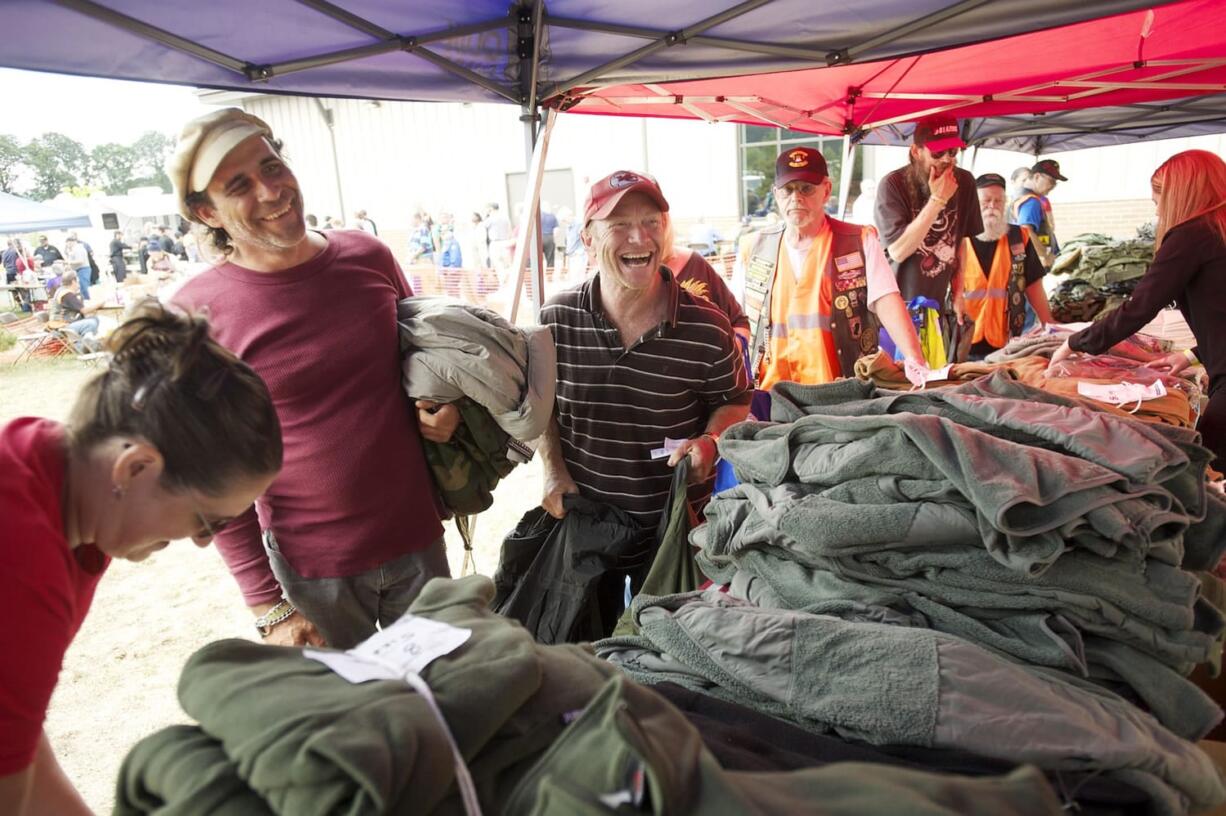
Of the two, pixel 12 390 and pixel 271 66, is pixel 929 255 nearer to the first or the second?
pixel 271 66

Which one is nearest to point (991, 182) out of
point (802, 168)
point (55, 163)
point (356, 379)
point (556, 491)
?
point (802, 168)

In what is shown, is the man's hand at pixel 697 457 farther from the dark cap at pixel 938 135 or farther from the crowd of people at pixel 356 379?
the dark cap at pixel 938 135

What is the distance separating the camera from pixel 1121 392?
199 centimetres

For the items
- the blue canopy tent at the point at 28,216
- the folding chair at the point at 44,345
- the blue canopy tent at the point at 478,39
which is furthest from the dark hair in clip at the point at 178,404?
the blue canopy tent at the point at 28,216

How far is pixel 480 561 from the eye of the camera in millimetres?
4684

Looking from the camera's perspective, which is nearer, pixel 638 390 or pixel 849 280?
pixel 638 390

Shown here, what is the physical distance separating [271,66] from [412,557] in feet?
5.97

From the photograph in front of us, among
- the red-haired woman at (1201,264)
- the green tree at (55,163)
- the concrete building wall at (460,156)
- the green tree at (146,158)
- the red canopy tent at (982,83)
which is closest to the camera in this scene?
the red-haired woman at (1201,264)

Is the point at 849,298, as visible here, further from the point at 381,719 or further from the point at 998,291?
the point at 381,719

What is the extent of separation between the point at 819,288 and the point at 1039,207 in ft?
14.4

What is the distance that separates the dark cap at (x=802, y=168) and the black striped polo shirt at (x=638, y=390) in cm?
129

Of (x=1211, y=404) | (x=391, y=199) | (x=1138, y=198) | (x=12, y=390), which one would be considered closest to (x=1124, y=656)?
(x=1211, y=404)

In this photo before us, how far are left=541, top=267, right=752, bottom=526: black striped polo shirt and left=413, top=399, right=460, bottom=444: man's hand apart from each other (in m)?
0.39

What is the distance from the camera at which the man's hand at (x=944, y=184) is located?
12.2ft
